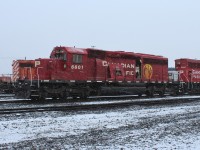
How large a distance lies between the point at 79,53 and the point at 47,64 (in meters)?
2.48

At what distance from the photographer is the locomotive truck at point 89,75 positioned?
21531 mm

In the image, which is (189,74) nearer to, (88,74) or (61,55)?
(88,74)

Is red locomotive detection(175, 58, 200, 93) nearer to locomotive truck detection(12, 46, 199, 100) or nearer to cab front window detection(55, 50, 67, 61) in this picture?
locomotive truck detection(12, 46, 199, 100)

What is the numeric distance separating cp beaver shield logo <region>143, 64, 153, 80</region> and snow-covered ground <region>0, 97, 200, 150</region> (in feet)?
52.4

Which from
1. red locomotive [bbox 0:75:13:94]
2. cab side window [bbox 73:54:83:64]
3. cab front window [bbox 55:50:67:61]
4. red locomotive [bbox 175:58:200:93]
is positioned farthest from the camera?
red locomotive [bbox 175:58:200:93]

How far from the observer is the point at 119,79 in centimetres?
2597

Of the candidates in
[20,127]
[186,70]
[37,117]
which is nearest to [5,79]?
[186,70]

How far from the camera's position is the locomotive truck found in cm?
2153

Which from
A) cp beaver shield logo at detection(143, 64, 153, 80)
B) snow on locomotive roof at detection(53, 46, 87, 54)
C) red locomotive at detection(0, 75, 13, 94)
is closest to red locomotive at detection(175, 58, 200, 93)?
cp beaver shield logo at detection(143, 64, 153, 80)

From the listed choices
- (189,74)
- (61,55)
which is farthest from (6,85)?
(189,74)

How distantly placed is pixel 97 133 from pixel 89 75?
588 inches

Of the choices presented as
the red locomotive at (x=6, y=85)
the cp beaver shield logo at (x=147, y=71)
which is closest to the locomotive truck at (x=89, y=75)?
the cp beaver shield logo at (x=147, y=71)

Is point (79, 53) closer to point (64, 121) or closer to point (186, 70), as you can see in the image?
point (64, 121)

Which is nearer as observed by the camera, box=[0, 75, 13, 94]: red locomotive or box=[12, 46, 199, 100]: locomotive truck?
box=[12, 46, 199, 100]: locomotive truck
